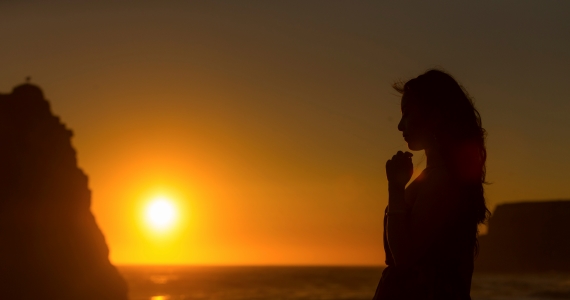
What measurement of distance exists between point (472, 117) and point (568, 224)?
13469cm

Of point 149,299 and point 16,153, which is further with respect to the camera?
point 149,299

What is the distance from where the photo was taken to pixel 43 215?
43719 millimetres

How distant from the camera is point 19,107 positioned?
4441 centimetres

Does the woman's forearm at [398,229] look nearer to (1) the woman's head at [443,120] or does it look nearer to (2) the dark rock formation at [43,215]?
(1) the woman's head at [443,120]

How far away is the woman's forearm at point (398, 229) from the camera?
3086mm

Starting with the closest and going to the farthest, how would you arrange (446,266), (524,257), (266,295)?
(446,266) < (266,295) < (524,257)

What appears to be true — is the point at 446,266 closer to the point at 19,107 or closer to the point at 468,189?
the point at 468,189

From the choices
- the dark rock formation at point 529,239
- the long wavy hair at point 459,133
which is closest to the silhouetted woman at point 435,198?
the long wavy hair at point 459,133

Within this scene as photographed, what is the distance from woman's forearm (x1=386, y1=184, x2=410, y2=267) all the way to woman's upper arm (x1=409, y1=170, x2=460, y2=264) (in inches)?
1.1

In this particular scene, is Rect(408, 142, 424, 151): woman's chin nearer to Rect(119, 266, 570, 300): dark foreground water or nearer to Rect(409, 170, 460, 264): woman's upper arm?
Rect(409, 170, 460, 264): woman's upper arm

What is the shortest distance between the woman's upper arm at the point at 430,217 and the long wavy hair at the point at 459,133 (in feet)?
0.29

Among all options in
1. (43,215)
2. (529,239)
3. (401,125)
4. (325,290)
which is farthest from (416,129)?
(529,239)

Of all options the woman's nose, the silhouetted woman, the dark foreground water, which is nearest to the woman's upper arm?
the silhouetted woman

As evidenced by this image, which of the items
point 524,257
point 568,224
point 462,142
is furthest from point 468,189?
point 524,257
